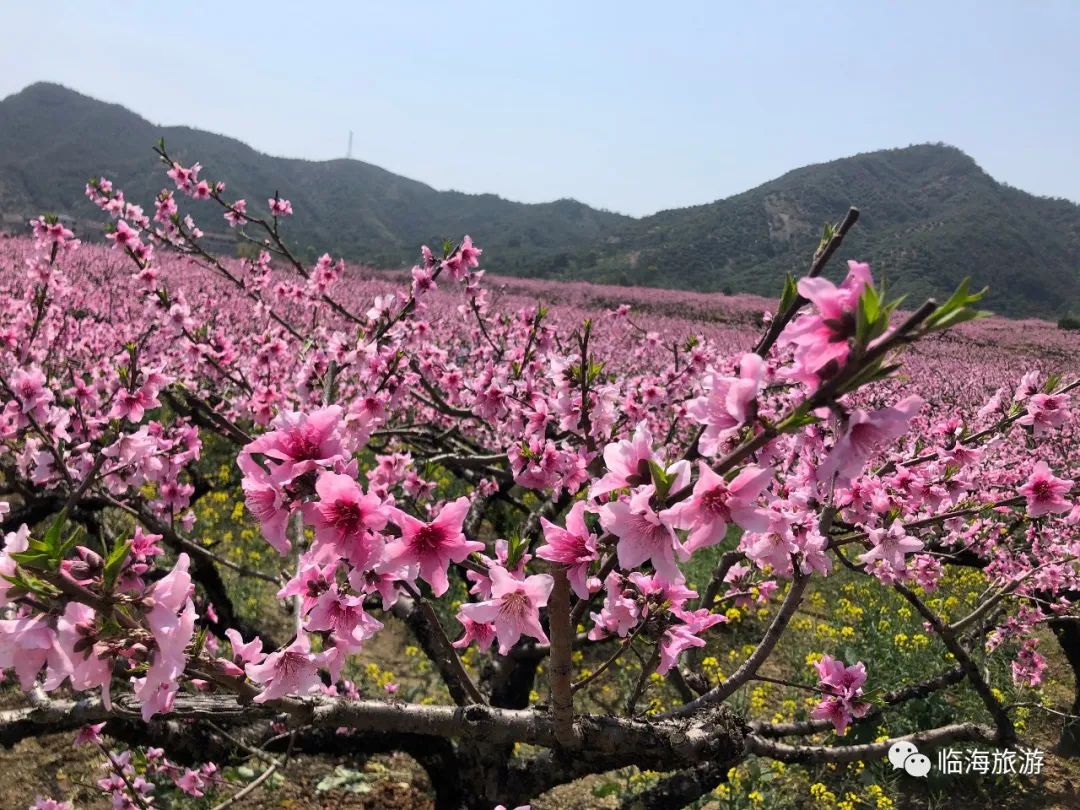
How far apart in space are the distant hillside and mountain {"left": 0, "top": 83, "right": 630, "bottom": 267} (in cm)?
1297

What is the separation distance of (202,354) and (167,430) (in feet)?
2.06

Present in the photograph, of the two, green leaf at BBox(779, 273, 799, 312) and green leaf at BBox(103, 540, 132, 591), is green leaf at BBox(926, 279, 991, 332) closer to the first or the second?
green leaf at BBox(779, 273, 799, 312)

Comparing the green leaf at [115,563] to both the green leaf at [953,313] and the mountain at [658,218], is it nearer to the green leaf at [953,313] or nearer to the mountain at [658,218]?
the green leaf at [953,313]

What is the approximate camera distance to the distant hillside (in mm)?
53094

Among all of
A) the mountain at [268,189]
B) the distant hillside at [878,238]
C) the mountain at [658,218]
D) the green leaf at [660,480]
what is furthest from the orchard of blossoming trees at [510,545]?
the mountain at [268,189]

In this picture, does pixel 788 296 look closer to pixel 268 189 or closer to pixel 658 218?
pixel 658 218

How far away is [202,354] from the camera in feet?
14.4

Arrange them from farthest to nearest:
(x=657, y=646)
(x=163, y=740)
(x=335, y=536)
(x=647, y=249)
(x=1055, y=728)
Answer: (x=647, y=249)
(x=1055, y=728)
(x=163, y=740)
(x=657, y=646)
(x=335, y=536)

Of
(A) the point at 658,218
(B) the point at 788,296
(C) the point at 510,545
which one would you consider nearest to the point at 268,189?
(A) the point at 658,218

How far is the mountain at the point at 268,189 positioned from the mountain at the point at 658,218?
0.34 m

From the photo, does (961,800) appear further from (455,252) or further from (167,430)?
(167,430)

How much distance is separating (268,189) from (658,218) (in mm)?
54202

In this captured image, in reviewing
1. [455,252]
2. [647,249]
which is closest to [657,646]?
[455,252]

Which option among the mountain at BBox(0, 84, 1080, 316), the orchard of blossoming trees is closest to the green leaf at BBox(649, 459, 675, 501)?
the orchard of blossoming trees
